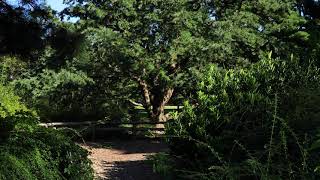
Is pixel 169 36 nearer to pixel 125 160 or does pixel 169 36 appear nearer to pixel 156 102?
pixel 156 102

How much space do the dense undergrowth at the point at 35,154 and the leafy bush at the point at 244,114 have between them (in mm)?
1607

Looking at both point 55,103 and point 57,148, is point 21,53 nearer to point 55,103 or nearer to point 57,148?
point 57,148

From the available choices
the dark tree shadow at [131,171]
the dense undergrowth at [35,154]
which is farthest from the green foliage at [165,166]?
the dense undergrowth at [35,154]

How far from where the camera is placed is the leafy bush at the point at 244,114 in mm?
6043

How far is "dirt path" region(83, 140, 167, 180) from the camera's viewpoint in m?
10.2

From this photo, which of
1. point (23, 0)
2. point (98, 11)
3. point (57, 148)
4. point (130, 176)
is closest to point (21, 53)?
point (23, 0)

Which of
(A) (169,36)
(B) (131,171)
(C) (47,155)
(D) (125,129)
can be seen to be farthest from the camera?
(D) (125,129)

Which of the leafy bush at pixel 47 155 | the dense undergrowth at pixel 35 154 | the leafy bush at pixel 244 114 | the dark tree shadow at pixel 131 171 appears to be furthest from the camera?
the dark tree shadow at pixel 131 171

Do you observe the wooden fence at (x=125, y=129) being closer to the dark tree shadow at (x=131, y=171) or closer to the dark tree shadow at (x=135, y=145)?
the dark tree shadow at (x=135, y=145)

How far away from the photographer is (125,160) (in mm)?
12836

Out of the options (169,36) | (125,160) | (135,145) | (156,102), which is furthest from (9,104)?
(156,102)

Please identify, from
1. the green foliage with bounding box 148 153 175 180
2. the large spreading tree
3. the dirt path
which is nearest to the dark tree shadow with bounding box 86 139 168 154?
the dirt path

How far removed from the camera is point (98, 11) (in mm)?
17469

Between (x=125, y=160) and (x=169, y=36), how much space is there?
21.0ft
